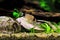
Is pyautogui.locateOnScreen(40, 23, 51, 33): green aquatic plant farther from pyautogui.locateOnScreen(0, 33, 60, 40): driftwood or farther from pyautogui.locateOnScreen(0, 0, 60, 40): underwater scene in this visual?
pyautogui.locateOnScreen(0, 33, 60, 40): driftwood

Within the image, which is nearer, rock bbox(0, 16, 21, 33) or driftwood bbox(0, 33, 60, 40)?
driftwood bbox(0, 33, 60, 40)

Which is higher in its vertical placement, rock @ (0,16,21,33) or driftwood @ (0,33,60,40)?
rock @ (0,16,21,33)

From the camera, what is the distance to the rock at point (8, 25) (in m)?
1.72

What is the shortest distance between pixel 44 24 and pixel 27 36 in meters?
0.36

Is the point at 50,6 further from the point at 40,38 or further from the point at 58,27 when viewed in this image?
the point at 40,38

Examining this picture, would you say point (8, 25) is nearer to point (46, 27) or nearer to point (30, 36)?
point (30, 36)

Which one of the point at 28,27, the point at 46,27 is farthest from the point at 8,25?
the point at 46,27

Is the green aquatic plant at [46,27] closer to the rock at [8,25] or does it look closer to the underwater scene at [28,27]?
the underwater scene at [28,27]

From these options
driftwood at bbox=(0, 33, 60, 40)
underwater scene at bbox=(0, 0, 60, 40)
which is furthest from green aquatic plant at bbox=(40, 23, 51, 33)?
driftwood at bbox=(0, 33, 60, 40)

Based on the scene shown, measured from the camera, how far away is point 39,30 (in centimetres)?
182

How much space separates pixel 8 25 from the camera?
5.67 ft

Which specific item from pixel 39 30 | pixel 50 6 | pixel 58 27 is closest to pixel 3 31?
pixel 39 30

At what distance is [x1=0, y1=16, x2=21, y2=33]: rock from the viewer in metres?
1.72

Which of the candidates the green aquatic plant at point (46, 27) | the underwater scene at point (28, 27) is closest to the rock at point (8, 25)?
the underwater scene at point (28, 27)
